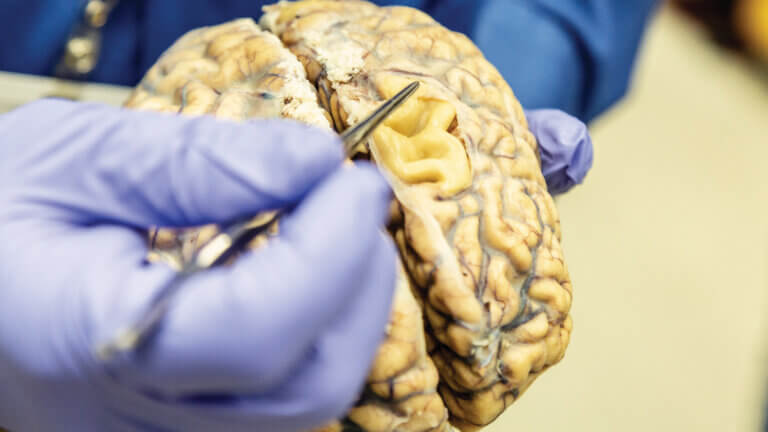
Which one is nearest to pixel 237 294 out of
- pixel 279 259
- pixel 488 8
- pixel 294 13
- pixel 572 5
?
pixel 279 259

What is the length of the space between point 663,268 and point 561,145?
0.73 m

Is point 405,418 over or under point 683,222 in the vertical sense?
over

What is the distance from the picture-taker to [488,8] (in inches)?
50.8

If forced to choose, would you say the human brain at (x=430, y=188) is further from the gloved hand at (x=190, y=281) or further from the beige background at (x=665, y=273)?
the beige background at (x=665, y=273)

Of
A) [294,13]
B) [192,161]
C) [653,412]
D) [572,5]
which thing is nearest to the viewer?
[192,161]

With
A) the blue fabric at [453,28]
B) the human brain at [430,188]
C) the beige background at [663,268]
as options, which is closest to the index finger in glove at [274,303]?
the human brain at [430,188]

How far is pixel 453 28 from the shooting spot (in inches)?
51.1

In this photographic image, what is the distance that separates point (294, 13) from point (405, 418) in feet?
2.04

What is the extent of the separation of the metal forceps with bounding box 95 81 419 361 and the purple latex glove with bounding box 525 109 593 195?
0.32 meters

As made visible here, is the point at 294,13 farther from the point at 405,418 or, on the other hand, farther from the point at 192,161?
the point at 405,418

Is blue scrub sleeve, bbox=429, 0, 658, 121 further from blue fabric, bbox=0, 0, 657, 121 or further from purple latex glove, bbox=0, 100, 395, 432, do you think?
purple latex glove, bbox=0, 100, 395, 432

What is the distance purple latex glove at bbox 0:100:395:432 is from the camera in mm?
544

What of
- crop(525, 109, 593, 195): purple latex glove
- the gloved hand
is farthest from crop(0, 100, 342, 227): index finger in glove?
crop(525, 109, 593, 195): purple latex glove

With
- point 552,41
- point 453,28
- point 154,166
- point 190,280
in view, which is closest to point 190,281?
point 190,280
